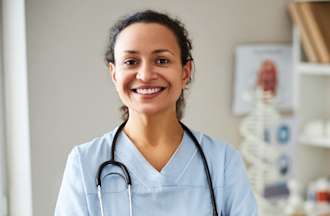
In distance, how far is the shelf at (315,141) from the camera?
1.98 metres

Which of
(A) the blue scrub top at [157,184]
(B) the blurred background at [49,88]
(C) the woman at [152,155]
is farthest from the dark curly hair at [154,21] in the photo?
(B) the blurred background at [49,88]

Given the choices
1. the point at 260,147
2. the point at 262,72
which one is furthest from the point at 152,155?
the point at 262,72

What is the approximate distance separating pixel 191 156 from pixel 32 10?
775 mm

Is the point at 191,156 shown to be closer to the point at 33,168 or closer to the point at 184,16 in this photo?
the point at 33,168

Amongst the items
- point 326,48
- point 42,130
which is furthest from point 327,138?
point 42,130

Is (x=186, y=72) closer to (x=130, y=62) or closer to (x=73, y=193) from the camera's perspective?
(x=130, y=62)

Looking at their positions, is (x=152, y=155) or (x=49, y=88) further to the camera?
(x=49, y=88)

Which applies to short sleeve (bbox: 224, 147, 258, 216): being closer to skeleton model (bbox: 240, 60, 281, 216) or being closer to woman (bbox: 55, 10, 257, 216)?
woman (bbox: 55, 10, 257, 216)

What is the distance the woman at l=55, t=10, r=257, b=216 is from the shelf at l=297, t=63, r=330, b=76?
1.21m

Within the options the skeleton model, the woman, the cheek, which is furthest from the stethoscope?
the skeleton model

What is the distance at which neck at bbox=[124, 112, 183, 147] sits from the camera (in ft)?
2.56

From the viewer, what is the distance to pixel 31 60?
1.43m

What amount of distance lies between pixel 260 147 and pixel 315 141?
0.27 meters

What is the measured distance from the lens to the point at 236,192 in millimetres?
795
